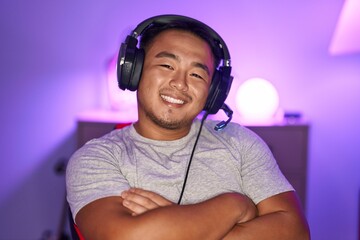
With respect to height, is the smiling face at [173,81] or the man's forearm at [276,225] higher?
the smiling face at [173,81]

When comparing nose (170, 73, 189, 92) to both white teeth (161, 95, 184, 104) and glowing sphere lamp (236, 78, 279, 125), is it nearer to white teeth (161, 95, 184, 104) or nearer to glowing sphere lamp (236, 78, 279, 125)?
white teeth (161, 95, 184, 104)

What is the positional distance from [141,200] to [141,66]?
1.43 feet

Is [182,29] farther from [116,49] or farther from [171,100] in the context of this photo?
[116,49]

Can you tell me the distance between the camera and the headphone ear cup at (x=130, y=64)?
108 centimetres

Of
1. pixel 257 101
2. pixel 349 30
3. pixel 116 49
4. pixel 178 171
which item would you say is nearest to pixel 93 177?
pixel 178 171

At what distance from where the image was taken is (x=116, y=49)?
7.03 feet

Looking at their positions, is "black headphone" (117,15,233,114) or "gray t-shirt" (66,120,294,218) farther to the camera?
"black headphone" (117,15,233,114)

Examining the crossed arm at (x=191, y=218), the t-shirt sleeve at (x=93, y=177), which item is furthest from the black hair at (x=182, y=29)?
the crossed arm at (x=191, y=218)

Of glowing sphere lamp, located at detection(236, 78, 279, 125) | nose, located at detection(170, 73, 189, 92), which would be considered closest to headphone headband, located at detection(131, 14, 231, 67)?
nose, located at detection(170, 73, 189, 92)

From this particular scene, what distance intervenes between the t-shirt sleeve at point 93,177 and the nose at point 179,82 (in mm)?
300

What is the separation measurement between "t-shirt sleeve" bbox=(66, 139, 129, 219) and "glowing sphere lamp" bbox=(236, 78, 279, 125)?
36.2 inches

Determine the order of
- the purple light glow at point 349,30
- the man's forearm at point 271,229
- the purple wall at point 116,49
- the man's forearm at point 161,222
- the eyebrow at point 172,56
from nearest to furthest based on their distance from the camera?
the man's forearm at point 161,222
the man's forearm at point 271,229
the eyebrow at point 172,56
the purple light glow at point 349,30
the purple wall at point 116,49

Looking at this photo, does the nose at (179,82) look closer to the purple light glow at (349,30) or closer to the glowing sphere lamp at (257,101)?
the glowing sphere lamp at (257,101)

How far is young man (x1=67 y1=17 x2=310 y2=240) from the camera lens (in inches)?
34.7
